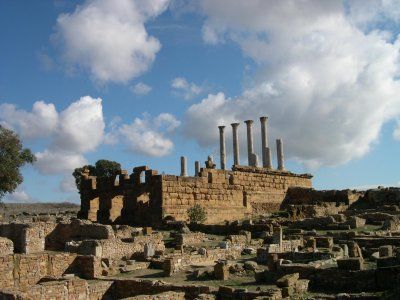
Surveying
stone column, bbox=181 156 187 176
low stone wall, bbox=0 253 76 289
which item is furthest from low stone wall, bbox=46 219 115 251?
stone column, bbox=181 156 187 176

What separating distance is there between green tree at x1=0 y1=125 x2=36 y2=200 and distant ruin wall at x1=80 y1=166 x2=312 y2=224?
16.6 feet

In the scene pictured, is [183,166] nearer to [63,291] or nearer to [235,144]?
[235,144]

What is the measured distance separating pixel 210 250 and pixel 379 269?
25.3ft

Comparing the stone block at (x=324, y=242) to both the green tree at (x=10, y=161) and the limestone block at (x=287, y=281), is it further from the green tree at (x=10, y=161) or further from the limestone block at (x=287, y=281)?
the green tree at (x=10, y=161)

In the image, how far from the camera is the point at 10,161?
37.0 m

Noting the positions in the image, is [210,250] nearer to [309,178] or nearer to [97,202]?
[97,202]

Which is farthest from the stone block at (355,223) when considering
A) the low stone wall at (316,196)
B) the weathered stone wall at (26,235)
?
the weathered stone wall at (26,235)

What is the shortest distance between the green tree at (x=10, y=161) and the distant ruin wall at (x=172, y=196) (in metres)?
5.07

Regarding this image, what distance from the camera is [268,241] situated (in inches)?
890

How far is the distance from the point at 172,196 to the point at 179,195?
65 centimetres

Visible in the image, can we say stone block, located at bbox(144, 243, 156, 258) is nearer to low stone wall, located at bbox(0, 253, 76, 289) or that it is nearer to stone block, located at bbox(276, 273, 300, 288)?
low stone wall, located at bbox(0, 253, 76, 289)

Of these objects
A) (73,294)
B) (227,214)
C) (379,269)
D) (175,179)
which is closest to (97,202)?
(175,179)

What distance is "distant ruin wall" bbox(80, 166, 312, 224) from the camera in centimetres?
3244

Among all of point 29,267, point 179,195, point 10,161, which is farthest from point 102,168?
point 29,267
